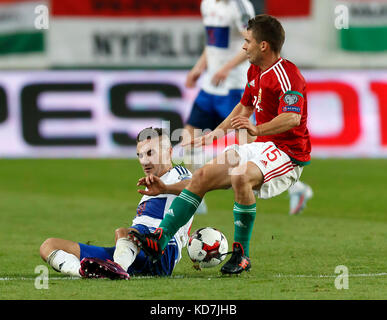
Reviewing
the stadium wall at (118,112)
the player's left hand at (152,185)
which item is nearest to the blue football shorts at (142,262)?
the player's left hand at (152,185)

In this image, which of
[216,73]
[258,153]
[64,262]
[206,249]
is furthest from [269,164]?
[216,73]

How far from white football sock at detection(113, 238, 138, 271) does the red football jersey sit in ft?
4.19

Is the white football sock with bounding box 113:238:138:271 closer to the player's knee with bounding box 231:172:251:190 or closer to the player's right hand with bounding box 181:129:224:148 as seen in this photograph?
the player's knee with bounding box 231:172:251:190

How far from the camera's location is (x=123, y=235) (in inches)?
224

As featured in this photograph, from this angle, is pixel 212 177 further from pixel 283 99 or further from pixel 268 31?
pixel 268 31

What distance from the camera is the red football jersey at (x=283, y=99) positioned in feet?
19.8

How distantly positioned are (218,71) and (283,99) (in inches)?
127

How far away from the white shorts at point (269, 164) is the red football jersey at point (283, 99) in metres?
0.08

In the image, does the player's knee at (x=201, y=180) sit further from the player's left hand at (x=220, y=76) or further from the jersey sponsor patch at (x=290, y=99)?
the player's left hand at (x=220, y=76)

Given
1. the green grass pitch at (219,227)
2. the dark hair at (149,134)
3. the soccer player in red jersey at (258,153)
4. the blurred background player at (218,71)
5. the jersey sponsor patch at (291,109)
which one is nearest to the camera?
the green grass pitch at (219,227)
